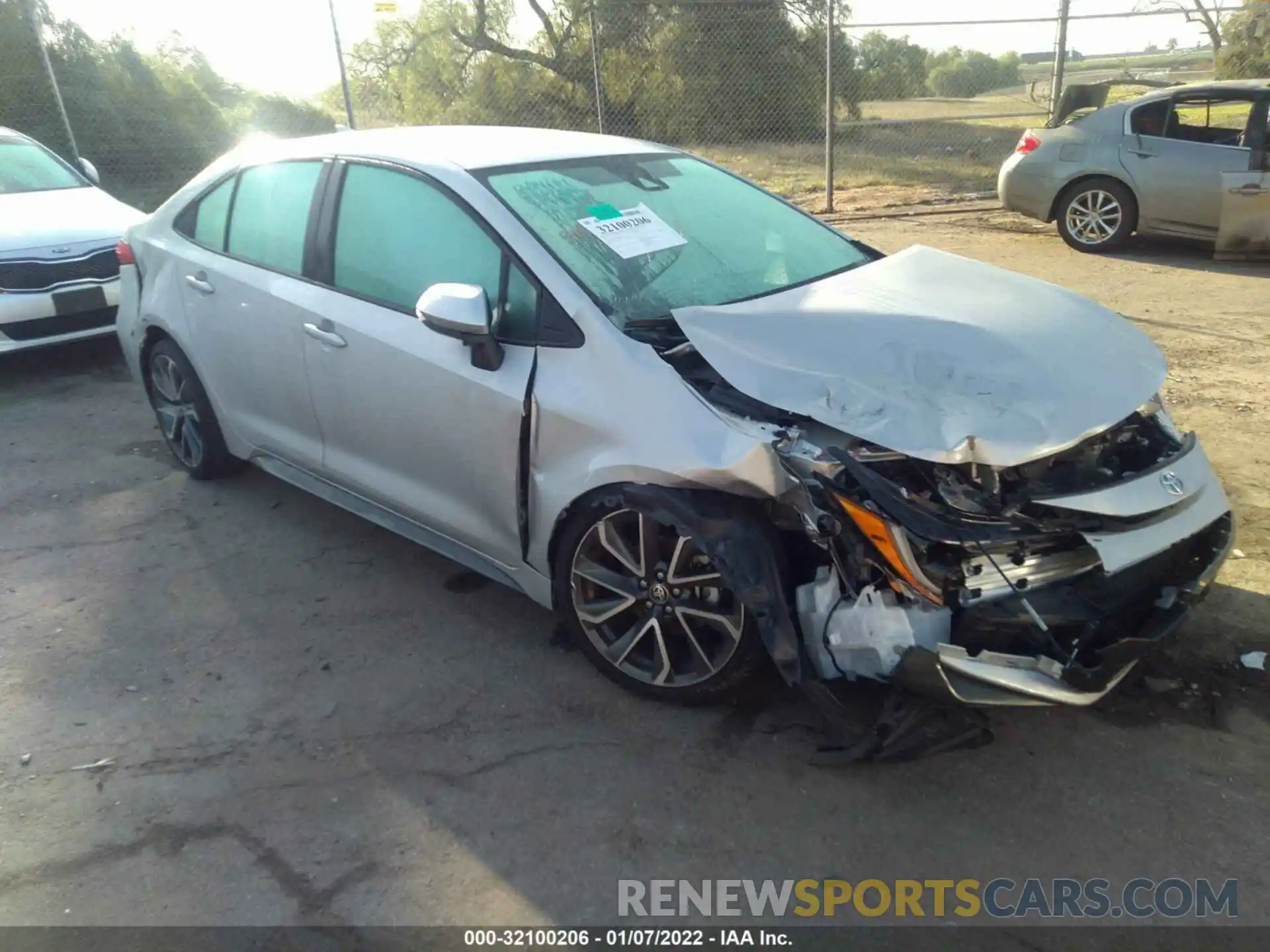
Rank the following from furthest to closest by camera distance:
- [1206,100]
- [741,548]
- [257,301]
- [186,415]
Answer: [1206,100], [186,415], [257,301], [741,548]

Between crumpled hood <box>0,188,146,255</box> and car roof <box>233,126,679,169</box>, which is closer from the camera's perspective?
car roof <box>233,126,679,169</box>

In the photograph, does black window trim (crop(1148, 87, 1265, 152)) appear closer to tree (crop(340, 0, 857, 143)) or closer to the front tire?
tree (crop(340, 0, 857, 143))

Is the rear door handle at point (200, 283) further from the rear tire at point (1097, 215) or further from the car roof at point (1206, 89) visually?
the car roof at point (1206, 89)

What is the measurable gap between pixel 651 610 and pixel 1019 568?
43.1 inches

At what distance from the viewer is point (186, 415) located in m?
4.88

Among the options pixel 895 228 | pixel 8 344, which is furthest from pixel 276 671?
pixel 895 228

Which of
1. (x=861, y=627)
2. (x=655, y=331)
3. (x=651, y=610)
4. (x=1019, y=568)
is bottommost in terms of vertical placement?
(x=651, y=610)

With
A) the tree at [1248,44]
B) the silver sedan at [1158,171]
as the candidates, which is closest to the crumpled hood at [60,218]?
the silver sedan at [1158,171]

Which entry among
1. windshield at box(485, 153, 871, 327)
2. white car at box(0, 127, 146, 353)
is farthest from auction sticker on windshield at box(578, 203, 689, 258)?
white car at box(0, 127, 146, 353)

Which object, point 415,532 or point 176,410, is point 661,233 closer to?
point 415,532

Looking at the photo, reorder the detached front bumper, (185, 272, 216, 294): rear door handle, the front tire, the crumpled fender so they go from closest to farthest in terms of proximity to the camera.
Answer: the detached front bumper
the crumpled fender
the front tire
(185, 272, 216, 294): rear door handle

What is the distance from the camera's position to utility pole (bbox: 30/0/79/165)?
11070 mm

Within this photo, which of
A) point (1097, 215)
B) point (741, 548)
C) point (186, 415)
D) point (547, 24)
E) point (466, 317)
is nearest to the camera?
point (741, 548)

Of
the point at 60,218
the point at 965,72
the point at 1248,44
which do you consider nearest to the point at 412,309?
the point at 60,218
